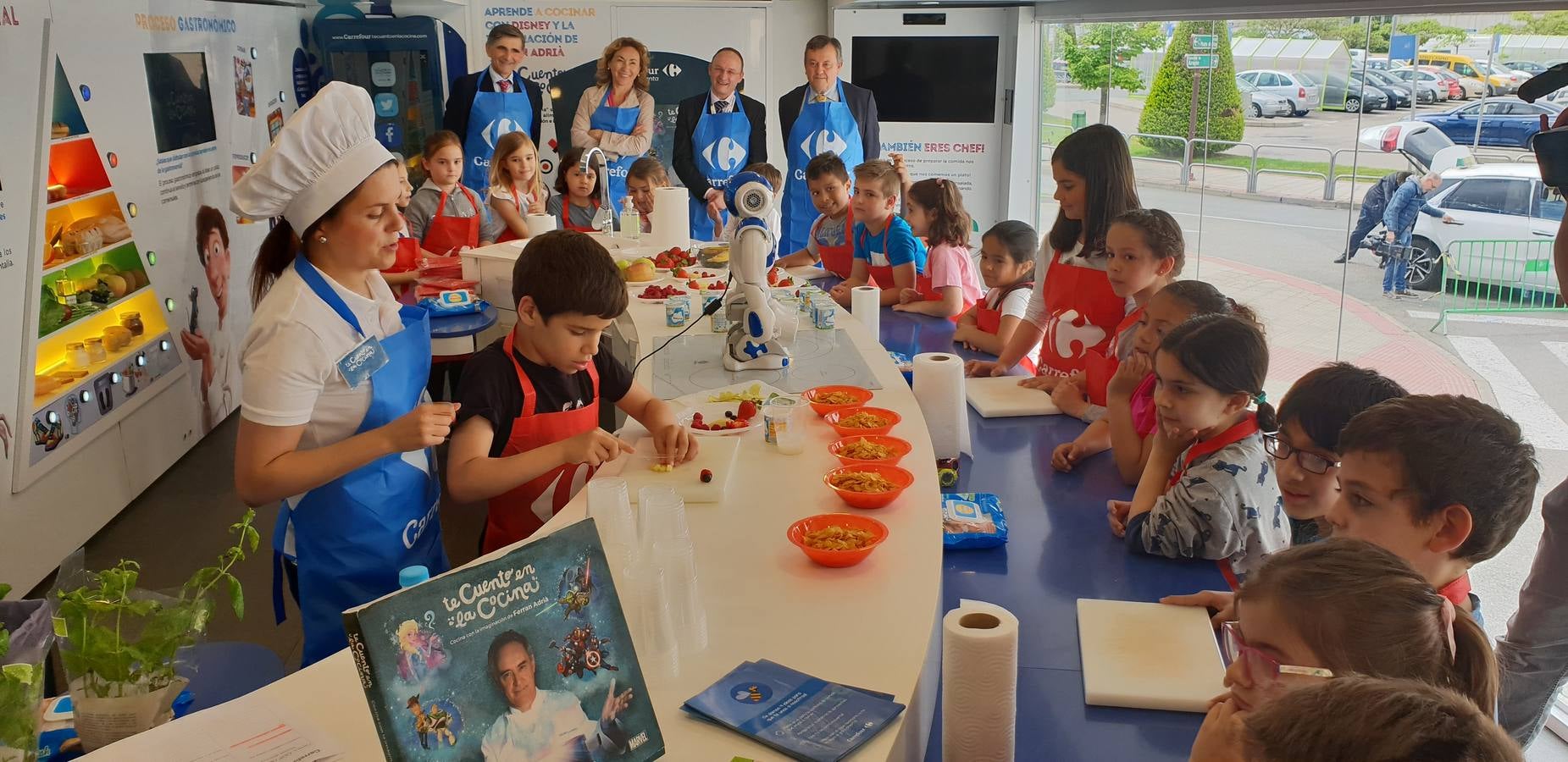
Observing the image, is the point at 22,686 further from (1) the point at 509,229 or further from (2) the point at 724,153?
(2) the point at 724,153

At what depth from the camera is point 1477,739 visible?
91cm

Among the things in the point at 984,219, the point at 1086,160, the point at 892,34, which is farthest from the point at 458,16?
the point at 1086,160

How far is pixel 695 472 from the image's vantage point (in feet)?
7.73

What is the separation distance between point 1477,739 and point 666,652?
3.37 feet

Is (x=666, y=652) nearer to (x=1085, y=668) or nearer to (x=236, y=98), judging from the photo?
(x=1085, y=668)

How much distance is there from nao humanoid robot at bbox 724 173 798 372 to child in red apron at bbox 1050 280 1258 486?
864mm

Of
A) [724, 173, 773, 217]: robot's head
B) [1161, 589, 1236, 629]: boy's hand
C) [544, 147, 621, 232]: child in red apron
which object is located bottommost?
[1161, 589, 1236, 629]: boy's hand

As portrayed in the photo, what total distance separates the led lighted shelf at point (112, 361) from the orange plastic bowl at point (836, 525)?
326 cm

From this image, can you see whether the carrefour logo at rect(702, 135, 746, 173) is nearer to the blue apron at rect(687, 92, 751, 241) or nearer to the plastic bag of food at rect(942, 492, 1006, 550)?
the blue apron at rect(687, 92, 751, 241)

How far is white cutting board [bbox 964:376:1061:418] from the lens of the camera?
323 cm

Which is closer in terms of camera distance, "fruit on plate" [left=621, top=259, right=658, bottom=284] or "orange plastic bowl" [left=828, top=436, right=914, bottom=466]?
"orange plastic bowl" [left=828, top=436, right=914, bottom=466]

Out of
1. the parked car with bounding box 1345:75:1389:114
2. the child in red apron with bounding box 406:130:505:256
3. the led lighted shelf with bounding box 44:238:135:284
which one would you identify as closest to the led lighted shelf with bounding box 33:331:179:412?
the led lighted shelf with bounding box 44:238:135:284

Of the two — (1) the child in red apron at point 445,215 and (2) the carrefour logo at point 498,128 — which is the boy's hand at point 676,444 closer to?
(1) the child in red apron at point 445,215

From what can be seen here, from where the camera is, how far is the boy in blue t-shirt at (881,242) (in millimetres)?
4582
